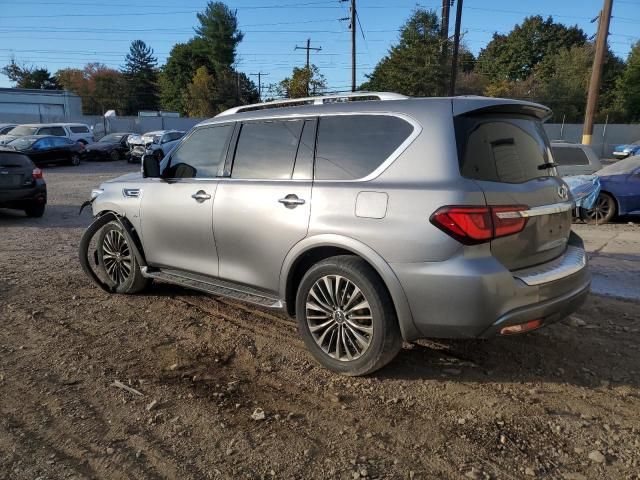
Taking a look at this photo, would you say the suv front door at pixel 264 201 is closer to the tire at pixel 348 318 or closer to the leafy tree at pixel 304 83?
the tire at pixel 348 318

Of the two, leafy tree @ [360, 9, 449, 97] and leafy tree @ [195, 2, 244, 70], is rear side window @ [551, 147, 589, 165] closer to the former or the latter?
leafy tree @ [360, 9, 449, 97]

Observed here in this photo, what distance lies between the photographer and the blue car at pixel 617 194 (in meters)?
10.3

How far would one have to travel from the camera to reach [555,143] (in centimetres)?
1247

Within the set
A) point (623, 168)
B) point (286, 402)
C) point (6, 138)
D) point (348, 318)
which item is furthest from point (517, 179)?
point (6, 138)

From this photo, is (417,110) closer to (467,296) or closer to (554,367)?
(467,296)

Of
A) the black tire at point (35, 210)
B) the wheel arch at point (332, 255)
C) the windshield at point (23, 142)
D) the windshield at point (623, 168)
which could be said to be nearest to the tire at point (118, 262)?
Result: the wheel arch at point (332, 255)

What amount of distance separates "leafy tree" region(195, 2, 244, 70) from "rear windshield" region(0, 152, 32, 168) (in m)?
66.5

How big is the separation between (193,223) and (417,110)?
221 cm

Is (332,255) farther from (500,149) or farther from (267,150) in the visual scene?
(500,149)

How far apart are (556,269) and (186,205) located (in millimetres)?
3036

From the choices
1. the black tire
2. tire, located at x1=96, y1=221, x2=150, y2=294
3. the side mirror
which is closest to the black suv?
the black tire

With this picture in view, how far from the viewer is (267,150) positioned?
14.0 feet

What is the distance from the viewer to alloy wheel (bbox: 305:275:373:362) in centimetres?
354

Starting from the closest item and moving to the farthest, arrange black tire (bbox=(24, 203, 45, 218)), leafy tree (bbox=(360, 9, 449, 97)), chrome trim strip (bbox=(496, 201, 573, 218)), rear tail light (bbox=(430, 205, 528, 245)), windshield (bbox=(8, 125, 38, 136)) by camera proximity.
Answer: rear tail light (bbox=(430, 205, 528, 245))
chrome trim strip (bbox=(496, 201, 573, 218))
black tire (bbox=(24, 203, 45, 218))
windshield (bbox=(8, 125, 38, 136))
leafy tree (bbox=(360, 9, 449, 97))
